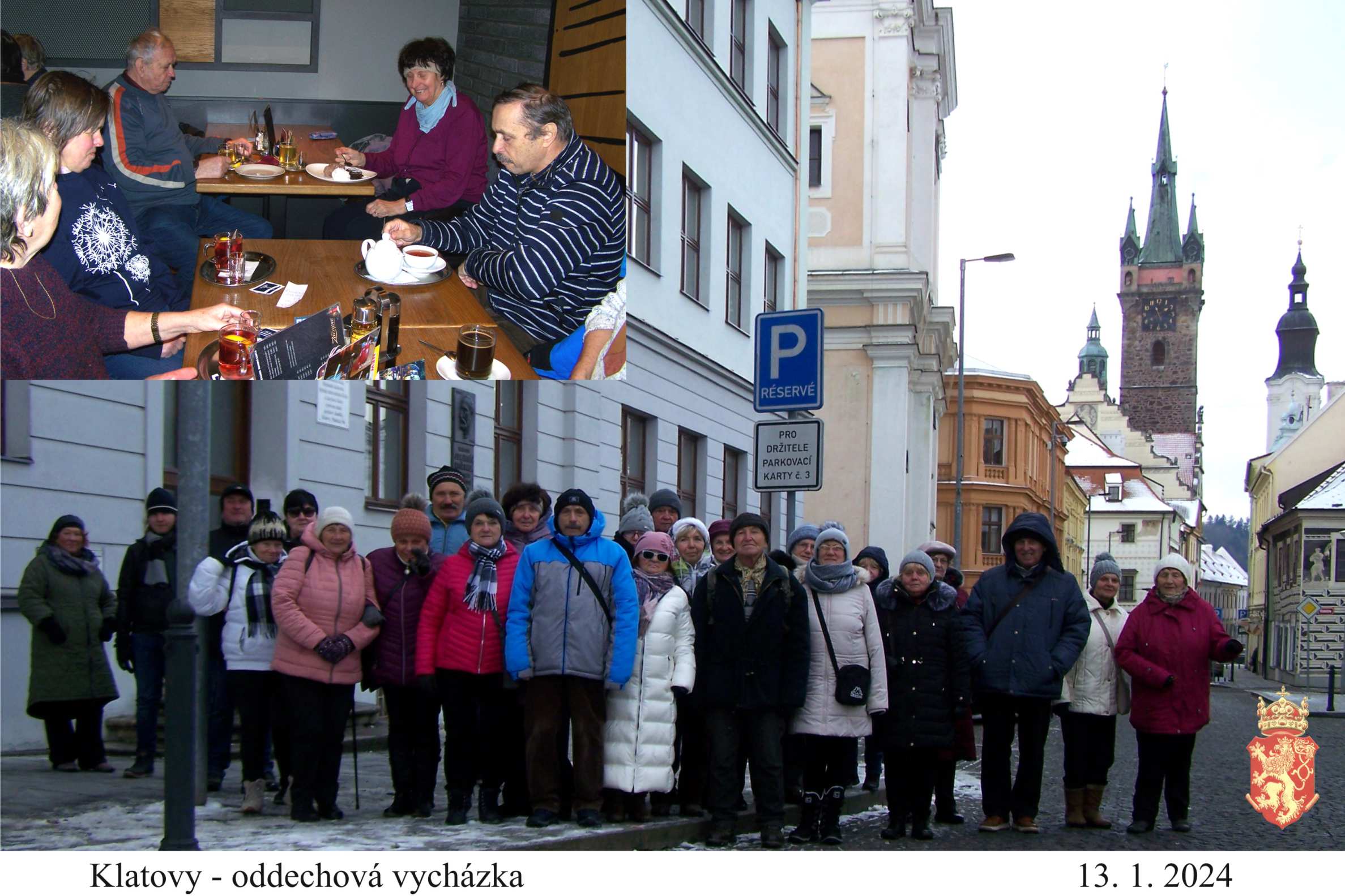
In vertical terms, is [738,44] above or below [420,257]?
above

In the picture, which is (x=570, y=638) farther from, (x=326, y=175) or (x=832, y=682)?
(x=326, y=175)

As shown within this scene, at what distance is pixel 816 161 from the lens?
3634 centimetres

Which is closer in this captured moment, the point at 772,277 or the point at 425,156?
the point at 425,156

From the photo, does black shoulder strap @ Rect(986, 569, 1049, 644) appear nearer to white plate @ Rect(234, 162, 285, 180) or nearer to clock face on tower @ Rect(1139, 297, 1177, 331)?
white plate @ Rect(234, 162, 285, 180)

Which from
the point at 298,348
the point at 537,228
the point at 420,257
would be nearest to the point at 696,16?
the point at 537,228

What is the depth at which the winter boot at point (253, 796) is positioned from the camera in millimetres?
8172

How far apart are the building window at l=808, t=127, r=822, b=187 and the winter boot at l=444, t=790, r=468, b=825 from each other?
29.3 meters

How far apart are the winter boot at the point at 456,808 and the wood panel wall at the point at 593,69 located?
3334 mm

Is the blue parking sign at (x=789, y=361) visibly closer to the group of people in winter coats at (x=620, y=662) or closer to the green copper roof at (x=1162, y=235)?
the group of people in winter coats at (x=620, y=662)

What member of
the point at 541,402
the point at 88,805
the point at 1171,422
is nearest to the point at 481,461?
the point at 541,402

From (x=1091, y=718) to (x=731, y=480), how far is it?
430 inches

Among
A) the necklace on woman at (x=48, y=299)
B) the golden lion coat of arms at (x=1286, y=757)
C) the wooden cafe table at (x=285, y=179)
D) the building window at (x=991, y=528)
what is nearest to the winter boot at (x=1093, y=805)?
the golden lion coat of arms at (x=1286, y=757)

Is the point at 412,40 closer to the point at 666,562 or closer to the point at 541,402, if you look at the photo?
the point at 666,562

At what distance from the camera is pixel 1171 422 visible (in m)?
146
